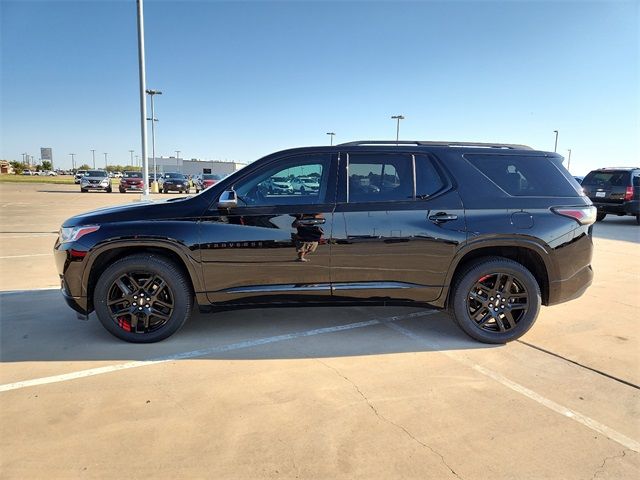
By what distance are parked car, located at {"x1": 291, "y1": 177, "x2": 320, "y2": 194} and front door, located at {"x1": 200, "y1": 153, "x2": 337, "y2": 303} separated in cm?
3

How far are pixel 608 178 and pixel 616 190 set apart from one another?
57 cm

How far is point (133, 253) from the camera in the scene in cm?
388

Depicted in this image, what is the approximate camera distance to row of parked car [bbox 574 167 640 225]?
44.7 ft

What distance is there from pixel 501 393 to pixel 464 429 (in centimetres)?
62

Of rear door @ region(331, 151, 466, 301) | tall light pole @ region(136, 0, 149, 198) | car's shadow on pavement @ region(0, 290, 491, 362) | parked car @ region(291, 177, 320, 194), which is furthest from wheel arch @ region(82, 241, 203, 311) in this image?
tall light pole @ region(136, 0, 149, 198)

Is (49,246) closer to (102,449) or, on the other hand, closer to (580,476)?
(102,449)

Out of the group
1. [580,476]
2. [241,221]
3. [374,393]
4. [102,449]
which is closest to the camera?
[580,476]

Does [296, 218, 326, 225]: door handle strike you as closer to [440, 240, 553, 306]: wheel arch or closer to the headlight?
[440, 240, 553, 306]: wheel arch

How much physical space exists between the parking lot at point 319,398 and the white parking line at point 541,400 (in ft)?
0.04

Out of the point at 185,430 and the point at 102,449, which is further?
the point at 185,430

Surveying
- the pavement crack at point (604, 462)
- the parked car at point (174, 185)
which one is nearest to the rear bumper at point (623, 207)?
the pavement crack at point (604, 462)

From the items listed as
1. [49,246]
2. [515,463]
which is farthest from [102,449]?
[49,246]

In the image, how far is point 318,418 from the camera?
9.20ft

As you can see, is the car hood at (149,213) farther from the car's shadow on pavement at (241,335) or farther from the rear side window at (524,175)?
the rear side window at (524,175)
